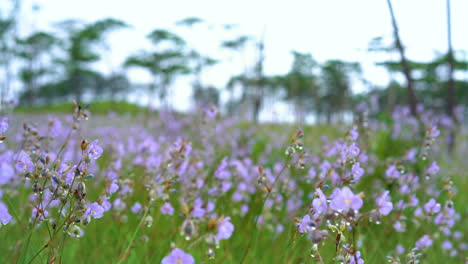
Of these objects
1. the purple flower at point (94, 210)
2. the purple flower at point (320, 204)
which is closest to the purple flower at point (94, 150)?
the purple flower at point (94, 210)

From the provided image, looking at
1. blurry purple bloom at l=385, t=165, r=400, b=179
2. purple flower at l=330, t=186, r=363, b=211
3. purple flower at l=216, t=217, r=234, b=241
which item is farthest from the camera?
blurry purple bloom at l=385, t=165, r=400, b=179

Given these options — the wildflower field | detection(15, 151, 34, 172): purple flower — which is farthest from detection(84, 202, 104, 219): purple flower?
detection(15, 151, 34, 172): purple flower

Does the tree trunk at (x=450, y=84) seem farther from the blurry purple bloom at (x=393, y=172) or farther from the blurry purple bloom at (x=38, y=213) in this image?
the blurry purple bloom at (x=38, y=213)

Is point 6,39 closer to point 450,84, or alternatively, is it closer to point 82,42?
point 82,42

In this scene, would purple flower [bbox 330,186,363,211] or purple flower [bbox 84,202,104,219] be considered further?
purple flower [bbox 84,202,104,219]

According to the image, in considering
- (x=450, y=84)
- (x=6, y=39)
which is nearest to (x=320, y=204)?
(x=450, y=84)

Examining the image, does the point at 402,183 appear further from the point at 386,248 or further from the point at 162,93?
the point at 162,93

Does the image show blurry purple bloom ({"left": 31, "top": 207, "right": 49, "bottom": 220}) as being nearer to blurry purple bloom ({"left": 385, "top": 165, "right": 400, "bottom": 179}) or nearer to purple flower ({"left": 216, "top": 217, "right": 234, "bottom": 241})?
purple flower ({"left": 216, "top": 217, "right": 234, "bottom": 241})

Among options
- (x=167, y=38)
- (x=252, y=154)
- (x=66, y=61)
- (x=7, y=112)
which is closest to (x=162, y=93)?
(x=167, y=38)
